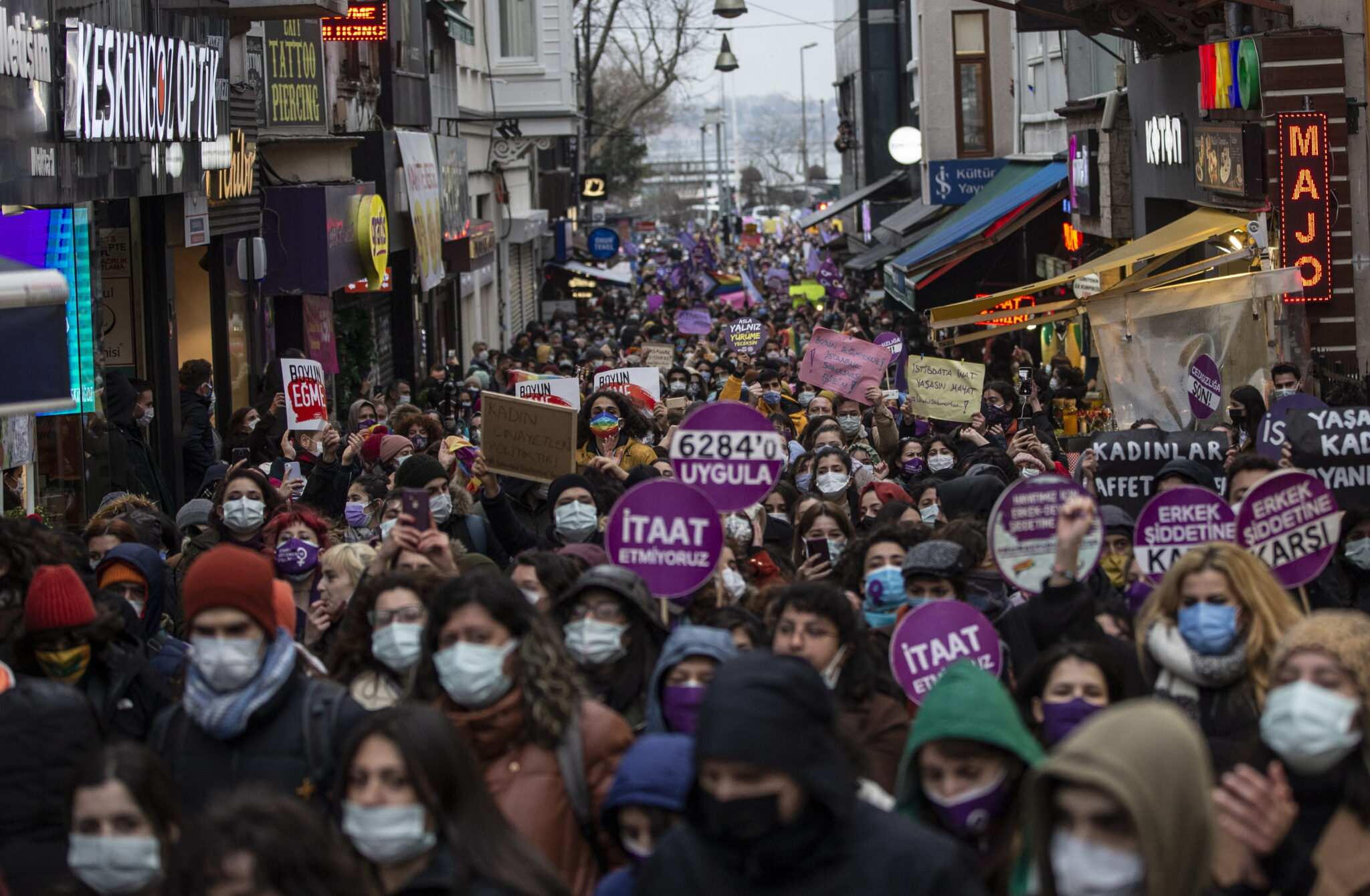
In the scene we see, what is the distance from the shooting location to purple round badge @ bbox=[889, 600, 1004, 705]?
18.5ft

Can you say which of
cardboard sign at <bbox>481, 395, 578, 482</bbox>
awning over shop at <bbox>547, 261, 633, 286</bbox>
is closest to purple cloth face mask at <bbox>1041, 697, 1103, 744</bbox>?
cardboard sign at <bbox>481, 395, 578, 482</bbox>

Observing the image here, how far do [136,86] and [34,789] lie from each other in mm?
8253

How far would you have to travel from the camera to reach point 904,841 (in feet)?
10.7

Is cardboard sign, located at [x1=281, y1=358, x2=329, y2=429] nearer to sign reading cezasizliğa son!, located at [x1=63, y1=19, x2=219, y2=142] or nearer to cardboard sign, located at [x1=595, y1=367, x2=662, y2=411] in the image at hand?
sign reading cezasizliğa son!, located at [x1=63, y1=19, x2=219, y2=142]

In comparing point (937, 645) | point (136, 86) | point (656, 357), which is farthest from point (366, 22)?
point (937, 645)

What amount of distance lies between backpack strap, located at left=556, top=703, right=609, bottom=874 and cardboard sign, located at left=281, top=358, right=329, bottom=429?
8.07 metres

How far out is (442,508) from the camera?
8.38 m

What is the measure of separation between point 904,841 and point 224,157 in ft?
43.4

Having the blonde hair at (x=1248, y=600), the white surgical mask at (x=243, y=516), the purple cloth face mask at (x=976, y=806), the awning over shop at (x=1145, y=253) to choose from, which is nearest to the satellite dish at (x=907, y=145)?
the awning over shop at (x=1145, y=253)

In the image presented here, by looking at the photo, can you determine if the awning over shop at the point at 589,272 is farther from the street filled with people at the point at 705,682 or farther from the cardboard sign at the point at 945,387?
the street filled with people at the point at 705,682

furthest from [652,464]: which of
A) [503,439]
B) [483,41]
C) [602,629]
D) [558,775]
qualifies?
[483,41]

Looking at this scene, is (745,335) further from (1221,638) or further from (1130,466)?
(1221,638)

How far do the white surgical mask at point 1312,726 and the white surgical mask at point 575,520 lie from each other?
13.5 ft

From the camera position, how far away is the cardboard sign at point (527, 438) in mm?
9445
